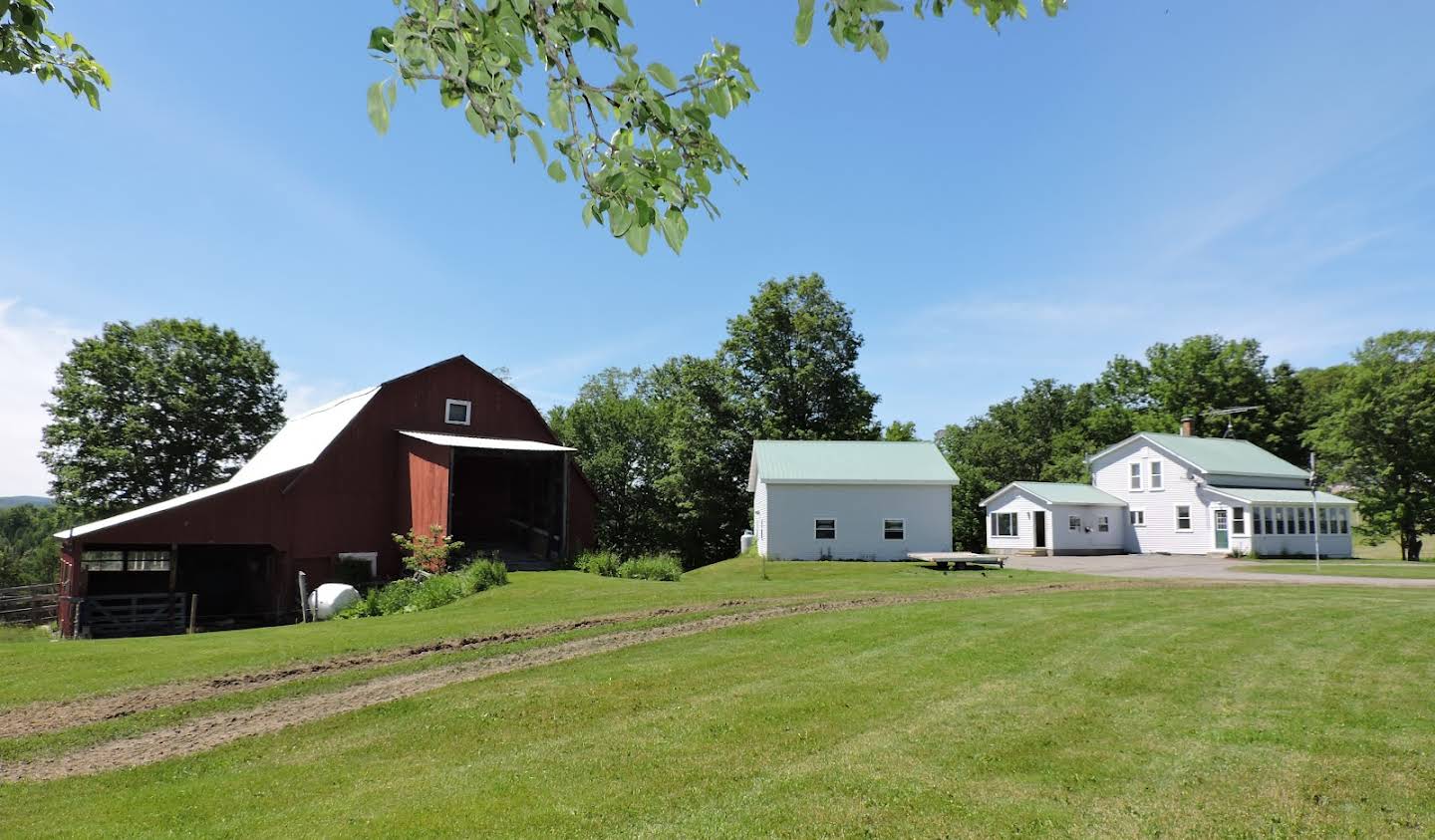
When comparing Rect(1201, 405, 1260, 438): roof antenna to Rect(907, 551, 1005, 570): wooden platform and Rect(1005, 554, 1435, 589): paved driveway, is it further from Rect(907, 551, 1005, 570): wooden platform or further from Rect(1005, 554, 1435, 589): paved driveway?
Rect(907, 551, 1005, 570): wooden platform

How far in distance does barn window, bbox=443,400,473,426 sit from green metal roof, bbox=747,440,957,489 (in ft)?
41.6

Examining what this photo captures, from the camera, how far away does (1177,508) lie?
3919cm

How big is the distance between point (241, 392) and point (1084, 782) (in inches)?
2138

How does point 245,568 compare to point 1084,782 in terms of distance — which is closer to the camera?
point 1084,782

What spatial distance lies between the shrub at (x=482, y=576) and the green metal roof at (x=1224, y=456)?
110 ft

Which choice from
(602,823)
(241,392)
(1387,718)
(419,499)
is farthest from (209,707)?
(241,392)

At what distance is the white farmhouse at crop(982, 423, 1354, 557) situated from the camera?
120 feet

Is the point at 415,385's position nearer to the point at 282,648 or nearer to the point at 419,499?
the point at 419,499

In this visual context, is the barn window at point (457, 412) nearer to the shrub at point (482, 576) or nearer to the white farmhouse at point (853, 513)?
the shrub at point (482, 576)

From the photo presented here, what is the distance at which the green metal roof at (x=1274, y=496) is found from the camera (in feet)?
118

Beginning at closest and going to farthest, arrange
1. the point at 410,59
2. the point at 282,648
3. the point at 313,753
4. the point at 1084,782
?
the point at 410,59 → the point at 1084,782 → the point at 313,753 → the point at 282,648

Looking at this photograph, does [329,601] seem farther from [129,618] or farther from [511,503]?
[511,503]

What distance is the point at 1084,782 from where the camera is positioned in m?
5.95

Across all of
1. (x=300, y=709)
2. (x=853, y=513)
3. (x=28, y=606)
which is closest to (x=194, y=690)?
(x=300, y=709)
